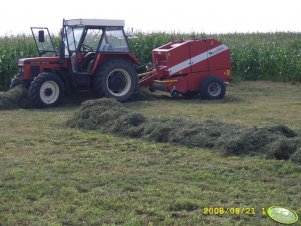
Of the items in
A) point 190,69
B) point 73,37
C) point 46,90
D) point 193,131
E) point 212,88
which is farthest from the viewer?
point 212,88

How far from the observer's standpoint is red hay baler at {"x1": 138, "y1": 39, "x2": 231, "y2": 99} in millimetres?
16625

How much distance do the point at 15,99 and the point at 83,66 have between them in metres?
1.95

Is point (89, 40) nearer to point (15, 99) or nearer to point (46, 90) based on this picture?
point (46, 90)

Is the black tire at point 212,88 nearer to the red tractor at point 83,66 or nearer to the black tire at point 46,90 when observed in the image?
the red tractor at point 83,66

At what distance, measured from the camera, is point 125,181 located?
23.0 feet

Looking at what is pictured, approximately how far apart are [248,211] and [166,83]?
35.8 feet

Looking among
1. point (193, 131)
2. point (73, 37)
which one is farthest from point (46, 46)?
point (193, 131)

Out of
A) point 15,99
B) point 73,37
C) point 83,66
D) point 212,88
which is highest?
point 73,37

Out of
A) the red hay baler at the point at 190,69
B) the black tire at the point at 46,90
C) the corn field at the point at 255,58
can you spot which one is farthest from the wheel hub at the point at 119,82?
the corn field at the point at 255,58

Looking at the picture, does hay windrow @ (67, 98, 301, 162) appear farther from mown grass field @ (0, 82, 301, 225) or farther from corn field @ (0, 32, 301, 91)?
corn field @ (0, 32, 301, 91)

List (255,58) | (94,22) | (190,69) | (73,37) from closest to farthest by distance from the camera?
(94,22) < (73,37) < (190,69) < (255,58)

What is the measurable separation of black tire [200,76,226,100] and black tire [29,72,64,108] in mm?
4020
